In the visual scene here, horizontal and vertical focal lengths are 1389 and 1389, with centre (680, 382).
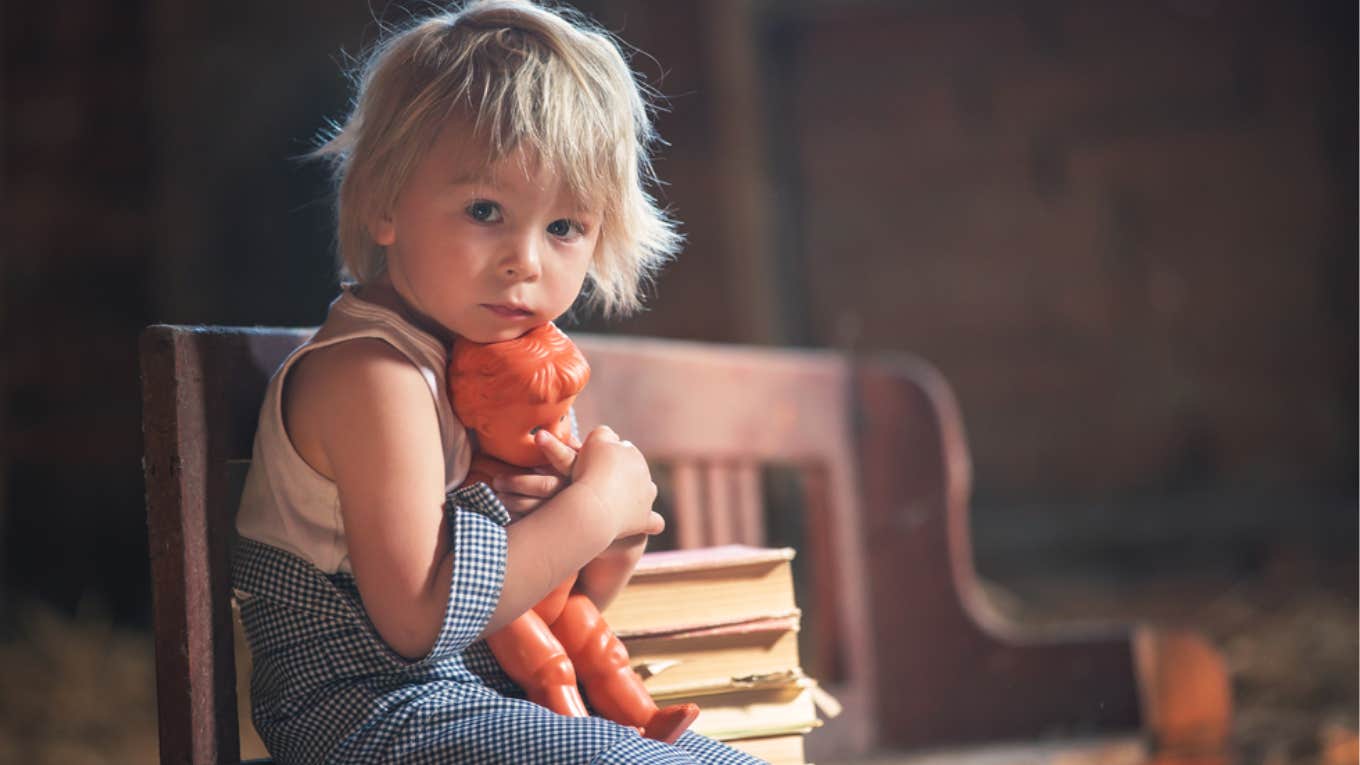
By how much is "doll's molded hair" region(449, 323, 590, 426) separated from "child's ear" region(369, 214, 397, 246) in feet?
0.26

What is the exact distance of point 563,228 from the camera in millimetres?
878

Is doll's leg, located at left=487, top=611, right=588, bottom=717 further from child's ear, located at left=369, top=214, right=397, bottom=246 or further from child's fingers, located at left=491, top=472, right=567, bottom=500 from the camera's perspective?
child's ear, located at left=369, top=214, right=397, bottom=246

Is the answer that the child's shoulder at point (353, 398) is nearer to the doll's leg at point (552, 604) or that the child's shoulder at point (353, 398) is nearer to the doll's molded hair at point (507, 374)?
the doll's molded hair at point (507, 374)

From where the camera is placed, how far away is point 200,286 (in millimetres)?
3223

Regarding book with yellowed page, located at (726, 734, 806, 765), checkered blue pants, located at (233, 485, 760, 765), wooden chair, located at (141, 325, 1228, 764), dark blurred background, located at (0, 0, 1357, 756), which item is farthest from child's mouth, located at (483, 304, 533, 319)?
→ dark blurred background, located at (0, 0, 1357, 756)

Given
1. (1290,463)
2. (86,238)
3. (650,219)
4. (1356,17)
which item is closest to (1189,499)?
(1290,463)

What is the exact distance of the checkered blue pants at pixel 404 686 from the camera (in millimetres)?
798

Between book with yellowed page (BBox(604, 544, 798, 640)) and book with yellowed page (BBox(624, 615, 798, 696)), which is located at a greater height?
book with yellowed page (BBox(604, 544, 798, 640))

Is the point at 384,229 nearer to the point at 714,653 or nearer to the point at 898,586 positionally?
Answer: the point at 714,653

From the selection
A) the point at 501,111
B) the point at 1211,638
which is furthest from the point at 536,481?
the point at 1211,638

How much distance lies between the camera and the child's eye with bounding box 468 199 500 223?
84 cm

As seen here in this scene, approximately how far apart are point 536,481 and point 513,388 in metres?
0.06

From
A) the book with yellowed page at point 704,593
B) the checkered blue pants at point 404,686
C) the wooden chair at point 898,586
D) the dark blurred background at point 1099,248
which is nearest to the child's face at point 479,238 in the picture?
the checkered blue pants at point 404,686

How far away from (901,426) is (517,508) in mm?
1352
